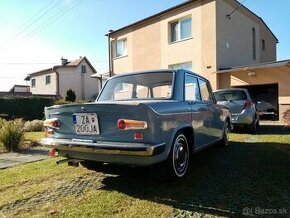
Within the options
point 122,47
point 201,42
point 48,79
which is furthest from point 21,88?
point 201,42

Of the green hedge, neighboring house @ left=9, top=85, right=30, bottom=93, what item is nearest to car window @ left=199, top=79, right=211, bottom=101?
the green hedge

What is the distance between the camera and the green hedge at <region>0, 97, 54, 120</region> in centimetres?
2370

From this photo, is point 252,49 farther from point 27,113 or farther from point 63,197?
point 63,197

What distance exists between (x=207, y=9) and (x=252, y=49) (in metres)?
5.54

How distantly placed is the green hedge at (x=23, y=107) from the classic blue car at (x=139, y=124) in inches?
742

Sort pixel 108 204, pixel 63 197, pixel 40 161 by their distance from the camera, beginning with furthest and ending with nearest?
1. pixel 40 161
2. pixel 63 197
3. pixel 108 204

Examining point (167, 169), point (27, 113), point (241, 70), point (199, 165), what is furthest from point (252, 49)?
point (167, 169)

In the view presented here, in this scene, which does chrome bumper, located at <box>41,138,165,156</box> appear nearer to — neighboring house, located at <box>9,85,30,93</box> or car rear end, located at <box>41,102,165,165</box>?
car rear end, located at <box>41,102,165,165</box>

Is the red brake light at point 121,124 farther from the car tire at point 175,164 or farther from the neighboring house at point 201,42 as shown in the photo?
the neighboring house at point 201,42

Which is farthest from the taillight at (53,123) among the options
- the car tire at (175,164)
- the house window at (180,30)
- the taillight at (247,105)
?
the house window at (180,30)

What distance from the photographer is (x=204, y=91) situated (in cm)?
673

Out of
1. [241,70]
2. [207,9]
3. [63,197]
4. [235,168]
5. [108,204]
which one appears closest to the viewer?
[108,204]

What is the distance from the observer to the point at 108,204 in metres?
4.29

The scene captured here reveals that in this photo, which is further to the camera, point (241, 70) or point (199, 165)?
point (241, 70)
